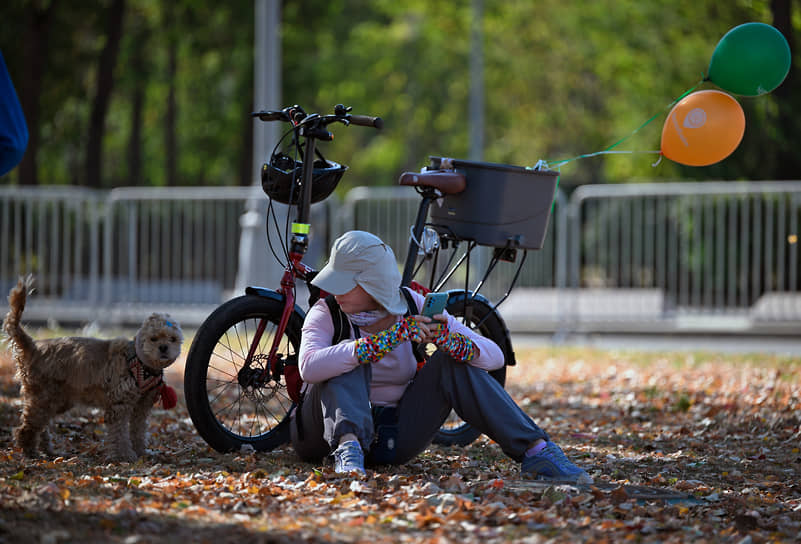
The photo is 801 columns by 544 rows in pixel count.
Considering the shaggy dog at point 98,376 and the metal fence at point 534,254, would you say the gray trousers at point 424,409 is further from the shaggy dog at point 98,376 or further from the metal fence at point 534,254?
the metal fence at point 534,254

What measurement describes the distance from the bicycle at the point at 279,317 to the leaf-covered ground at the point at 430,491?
25 centimetres

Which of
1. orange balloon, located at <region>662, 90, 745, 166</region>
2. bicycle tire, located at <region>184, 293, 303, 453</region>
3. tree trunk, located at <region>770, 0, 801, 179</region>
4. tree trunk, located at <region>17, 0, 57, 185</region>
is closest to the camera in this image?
bicycle tire, located at <region>184, 293, 303, 453</region>

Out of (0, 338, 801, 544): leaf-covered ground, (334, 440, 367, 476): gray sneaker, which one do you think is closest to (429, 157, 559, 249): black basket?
(0, 338, 801, 544): leaf-covered ground

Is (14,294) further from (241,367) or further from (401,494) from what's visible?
(401,494)

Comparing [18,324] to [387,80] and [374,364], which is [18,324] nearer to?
[374,364]

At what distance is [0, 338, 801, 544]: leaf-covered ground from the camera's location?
356 centimetres

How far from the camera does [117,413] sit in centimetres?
493

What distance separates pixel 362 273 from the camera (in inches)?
173

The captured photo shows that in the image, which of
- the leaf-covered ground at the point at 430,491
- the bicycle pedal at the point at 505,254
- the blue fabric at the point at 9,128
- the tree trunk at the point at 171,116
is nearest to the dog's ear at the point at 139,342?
the leaf-covered ground at the point at 430,491

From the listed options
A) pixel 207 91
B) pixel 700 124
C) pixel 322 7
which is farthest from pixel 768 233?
pixel 207 91

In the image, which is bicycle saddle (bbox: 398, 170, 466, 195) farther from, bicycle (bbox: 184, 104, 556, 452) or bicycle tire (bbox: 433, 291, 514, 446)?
bicycle tire (bbox: 433, 291, 514, 446)

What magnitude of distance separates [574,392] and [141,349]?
450 cm

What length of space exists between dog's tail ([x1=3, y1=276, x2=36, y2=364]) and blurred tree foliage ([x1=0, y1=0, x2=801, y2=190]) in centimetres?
1314

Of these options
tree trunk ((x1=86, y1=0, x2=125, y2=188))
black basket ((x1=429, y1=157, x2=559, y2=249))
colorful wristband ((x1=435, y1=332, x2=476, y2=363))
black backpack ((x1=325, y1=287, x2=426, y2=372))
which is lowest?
colorful wristband ((x1=435, y1=332, x2=476, y2=363))
